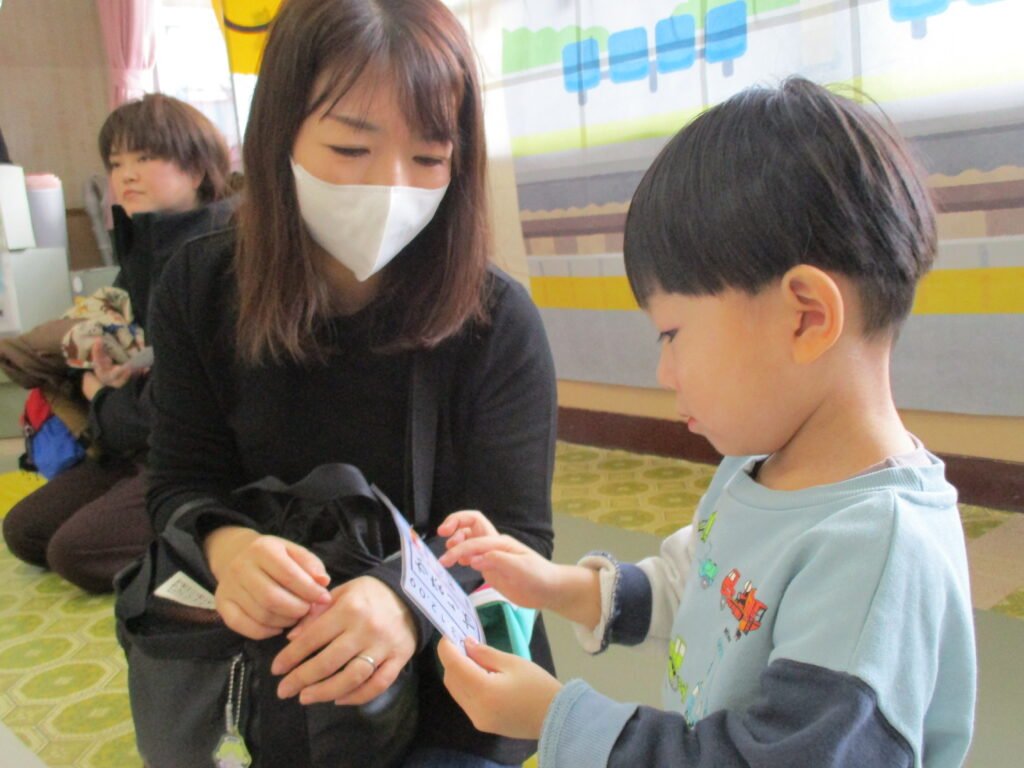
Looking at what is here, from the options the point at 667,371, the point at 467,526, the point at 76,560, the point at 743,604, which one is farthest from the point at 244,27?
the point at 743,604

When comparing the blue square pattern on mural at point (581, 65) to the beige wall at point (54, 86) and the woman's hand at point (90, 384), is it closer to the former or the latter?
the woman's hand at point (90, 384)

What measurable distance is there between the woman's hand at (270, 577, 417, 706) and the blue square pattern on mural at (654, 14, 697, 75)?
175 centimetres

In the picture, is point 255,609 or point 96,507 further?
point 96,507

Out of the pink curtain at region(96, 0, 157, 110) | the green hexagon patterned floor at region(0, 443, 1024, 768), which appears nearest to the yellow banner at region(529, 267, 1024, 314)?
the green hexagon patterned floor at region(0, 443, 1024, 768)

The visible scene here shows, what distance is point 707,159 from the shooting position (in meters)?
0.57

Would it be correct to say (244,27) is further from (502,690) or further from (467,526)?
(502,690)

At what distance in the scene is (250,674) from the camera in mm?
806

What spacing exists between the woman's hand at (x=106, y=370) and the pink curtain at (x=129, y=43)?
9.48 ft

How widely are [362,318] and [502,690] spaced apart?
1.70 ft

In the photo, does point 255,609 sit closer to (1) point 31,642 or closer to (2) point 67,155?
(1) point 31,642

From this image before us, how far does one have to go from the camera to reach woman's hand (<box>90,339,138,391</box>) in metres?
1.88

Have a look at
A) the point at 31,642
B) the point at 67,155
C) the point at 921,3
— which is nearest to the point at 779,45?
the point at 921,3

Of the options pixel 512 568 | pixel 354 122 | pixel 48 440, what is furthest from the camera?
pixel 48 440

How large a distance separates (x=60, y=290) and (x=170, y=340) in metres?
3.12
